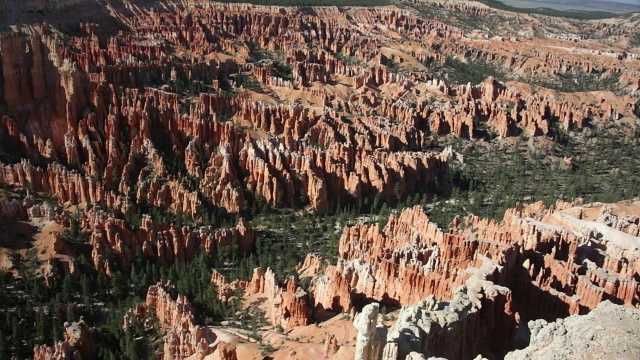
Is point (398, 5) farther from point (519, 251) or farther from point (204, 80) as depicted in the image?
point (519, 251)

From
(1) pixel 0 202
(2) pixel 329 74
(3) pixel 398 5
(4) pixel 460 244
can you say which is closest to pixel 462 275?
(4) pixel 460 244

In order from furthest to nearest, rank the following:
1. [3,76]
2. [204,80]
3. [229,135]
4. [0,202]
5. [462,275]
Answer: [204,80], [229,135], [3,76], [0,202], [462,275]

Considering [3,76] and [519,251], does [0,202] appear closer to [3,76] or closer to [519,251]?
[3,76]

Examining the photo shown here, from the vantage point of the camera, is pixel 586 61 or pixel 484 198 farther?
pixel 586 61

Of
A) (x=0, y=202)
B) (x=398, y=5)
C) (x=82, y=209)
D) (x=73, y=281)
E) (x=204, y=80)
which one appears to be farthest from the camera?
(x=398, y=5)

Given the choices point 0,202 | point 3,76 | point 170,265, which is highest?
point 3,76

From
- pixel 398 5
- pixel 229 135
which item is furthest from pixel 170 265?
pixel 398 5

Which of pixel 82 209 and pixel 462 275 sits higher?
pixel 462 275
